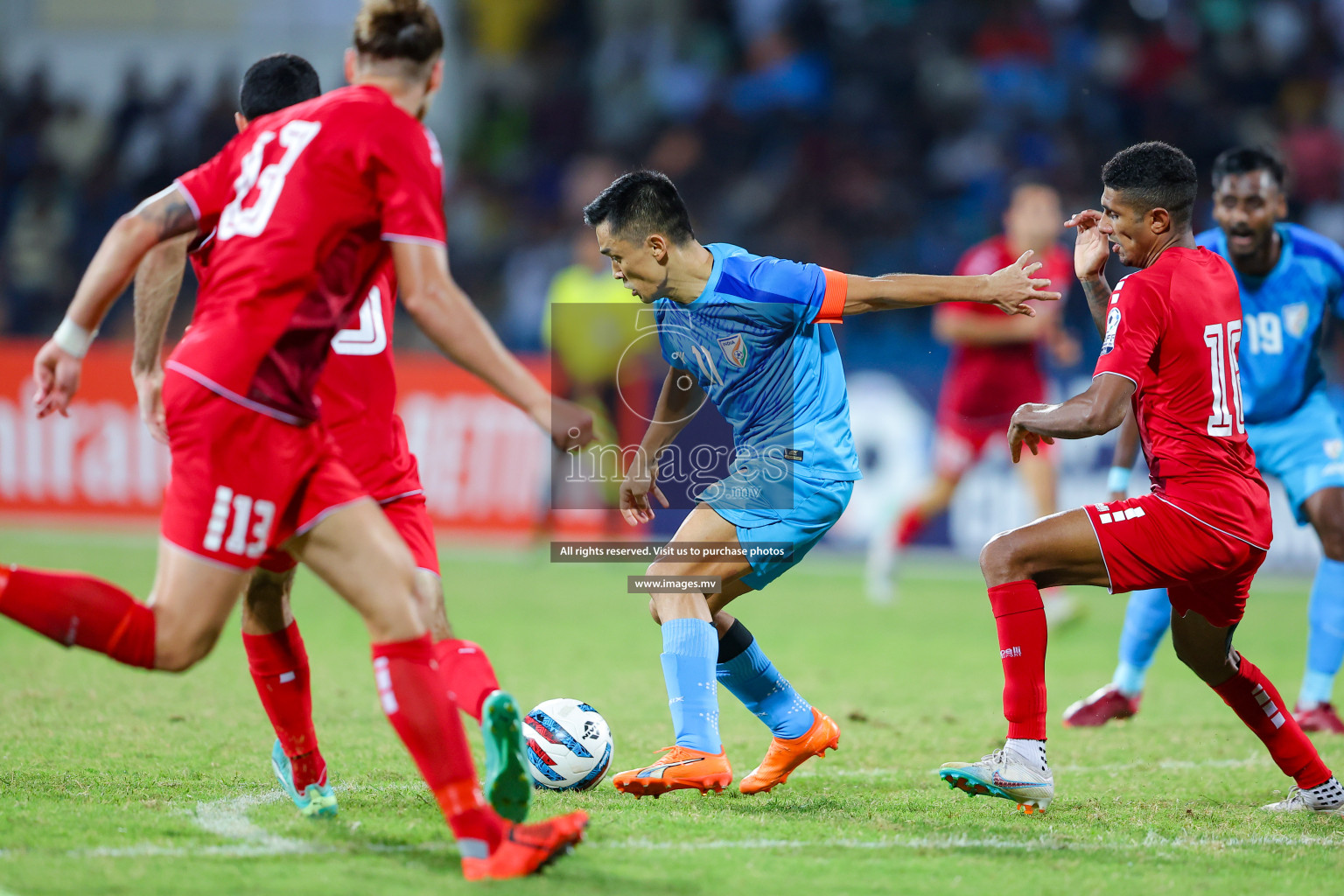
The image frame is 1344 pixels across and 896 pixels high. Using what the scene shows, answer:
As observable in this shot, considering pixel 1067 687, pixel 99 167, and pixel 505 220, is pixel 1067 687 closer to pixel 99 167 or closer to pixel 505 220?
pixel 505 220

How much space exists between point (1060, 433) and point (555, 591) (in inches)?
279

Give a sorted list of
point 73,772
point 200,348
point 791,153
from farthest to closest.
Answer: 1. point 791,153
2. point 73,772
3. point 200,348

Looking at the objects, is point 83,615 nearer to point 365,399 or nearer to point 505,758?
point 365,399

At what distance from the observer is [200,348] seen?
3410mm

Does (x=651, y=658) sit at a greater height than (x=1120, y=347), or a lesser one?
lesser

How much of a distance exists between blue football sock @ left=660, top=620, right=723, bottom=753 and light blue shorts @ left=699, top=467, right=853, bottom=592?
0.32 m

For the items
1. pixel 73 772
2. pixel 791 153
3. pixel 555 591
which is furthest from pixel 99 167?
pixel 73 772

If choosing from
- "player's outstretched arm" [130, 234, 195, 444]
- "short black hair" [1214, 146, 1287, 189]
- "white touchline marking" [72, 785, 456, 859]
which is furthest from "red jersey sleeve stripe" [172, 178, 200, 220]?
"short black hair" [1214, 146, 1287, 189]

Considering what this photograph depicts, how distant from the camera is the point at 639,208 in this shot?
4.59 metres

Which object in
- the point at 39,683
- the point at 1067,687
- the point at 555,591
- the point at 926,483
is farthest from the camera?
the point at 926,483

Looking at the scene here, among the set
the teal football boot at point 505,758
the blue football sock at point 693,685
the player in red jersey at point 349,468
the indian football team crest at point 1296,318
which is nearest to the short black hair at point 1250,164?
the indian football team crest at point 1296,318

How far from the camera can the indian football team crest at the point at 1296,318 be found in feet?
21.8

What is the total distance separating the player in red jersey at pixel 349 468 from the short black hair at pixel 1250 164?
435cm

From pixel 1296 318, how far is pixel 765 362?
3389 millimetres
